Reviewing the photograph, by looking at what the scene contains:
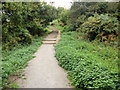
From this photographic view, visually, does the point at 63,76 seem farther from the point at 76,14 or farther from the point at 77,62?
the point at 76,14

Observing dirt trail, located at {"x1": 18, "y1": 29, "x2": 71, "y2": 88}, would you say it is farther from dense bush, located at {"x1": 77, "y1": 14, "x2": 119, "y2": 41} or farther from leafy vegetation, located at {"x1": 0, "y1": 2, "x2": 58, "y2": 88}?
dense bush, located at {"x1": 77, "y1": 14, "x2": 119, "y2": 41}

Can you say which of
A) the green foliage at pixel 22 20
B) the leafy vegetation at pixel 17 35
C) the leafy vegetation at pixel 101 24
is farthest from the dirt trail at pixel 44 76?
the leafy vegetation at pixel 101 24

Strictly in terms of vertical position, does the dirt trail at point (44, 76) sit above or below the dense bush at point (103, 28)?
below

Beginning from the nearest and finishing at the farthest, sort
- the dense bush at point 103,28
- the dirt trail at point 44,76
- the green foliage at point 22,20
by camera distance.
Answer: the dirt trail at point 44,76 → the green foliage at point 22,20 → the dense bush at point 103,28

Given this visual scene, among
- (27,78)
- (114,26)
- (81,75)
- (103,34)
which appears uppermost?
(114,26)

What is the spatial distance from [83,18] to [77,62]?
A: 891 centimetres

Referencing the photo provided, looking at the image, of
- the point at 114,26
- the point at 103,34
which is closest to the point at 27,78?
the point at 103,34

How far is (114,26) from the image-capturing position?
27.5 ft

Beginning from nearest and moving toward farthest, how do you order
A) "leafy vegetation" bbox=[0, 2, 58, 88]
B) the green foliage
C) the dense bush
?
1. "leafy vegetation" bbox=[0, 2, 58, 88]
2. the green foliage
3. the dense bush

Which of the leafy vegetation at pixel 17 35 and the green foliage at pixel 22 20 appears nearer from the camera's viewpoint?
the leafy vegetation at pixel 17 35

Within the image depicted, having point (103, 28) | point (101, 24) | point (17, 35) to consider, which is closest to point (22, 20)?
point (17, 35)

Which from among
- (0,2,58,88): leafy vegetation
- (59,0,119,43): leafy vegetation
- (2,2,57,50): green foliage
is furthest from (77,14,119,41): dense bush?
(2,2,57,50): green foliage

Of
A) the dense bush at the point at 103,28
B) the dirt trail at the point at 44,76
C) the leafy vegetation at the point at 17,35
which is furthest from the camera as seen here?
the dense bush at the point at 103,28

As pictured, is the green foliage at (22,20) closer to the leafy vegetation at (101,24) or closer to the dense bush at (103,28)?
the leafy vegetation at (101,24)
